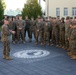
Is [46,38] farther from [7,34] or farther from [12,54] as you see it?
[7,34]

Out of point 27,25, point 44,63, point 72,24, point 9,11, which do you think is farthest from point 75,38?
point 9,11

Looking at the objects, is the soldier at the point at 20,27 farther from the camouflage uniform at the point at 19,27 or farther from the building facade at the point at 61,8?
the building facade at the point at 61,8

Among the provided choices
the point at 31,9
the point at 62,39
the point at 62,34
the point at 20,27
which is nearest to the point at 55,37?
the point at 62,39

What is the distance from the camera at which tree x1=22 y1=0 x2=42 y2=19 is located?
37438 mm

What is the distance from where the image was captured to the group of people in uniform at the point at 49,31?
490 inches

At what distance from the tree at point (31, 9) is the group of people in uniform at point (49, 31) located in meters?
19.0

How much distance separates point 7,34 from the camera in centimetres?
1191

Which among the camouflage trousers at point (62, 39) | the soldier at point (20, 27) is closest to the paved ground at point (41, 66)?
the camouflage trousers at point (62, 39)

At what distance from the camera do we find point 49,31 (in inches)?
642

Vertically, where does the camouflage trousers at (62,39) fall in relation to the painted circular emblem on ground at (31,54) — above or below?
above

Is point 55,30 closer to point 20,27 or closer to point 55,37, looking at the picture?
point 55,37

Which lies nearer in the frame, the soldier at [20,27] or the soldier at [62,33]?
the soldier at [62,33]

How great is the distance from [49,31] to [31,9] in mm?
22395

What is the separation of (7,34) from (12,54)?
1.92m
